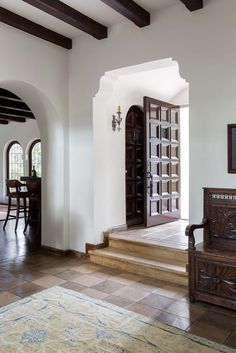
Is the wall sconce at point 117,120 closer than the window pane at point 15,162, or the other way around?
the wall sconce at point 117,120

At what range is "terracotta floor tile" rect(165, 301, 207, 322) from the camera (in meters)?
2.90

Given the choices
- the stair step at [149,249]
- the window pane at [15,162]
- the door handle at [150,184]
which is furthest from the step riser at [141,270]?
the window pane at [15,162]

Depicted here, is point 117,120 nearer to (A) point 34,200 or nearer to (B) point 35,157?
(A) point 34,200

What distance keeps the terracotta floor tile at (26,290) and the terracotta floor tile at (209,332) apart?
5.62 ft

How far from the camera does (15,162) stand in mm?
11344

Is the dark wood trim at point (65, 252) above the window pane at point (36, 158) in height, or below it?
below

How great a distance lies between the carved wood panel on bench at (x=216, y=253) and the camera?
2975 millimetres

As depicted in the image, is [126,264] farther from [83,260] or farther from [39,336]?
[39,336]

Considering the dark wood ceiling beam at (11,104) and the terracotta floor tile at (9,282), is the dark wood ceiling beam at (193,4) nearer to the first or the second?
the terracotta floor tile at (9,282)

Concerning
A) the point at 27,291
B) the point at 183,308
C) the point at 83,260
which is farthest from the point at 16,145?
the point at 183,308

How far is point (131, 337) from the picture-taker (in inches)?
98.9

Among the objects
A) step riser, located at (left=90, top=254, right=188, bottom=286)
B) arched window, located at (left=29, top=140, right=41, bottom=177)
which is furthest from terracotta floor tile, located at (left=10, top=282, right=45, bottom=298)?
arched window, located at (left=29, top=140, right=41, bottom=177)

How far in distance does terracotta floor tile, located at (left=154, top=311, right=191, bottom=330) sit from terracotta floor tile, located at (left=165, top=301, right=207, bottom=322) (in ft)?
0.19

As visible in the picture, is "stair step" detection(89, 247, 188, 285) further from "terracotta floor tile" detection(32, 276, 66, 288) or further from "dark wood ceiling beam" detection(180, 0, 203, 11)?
"dark wood ceiling beam" detection(180, 0, 203, 11)
